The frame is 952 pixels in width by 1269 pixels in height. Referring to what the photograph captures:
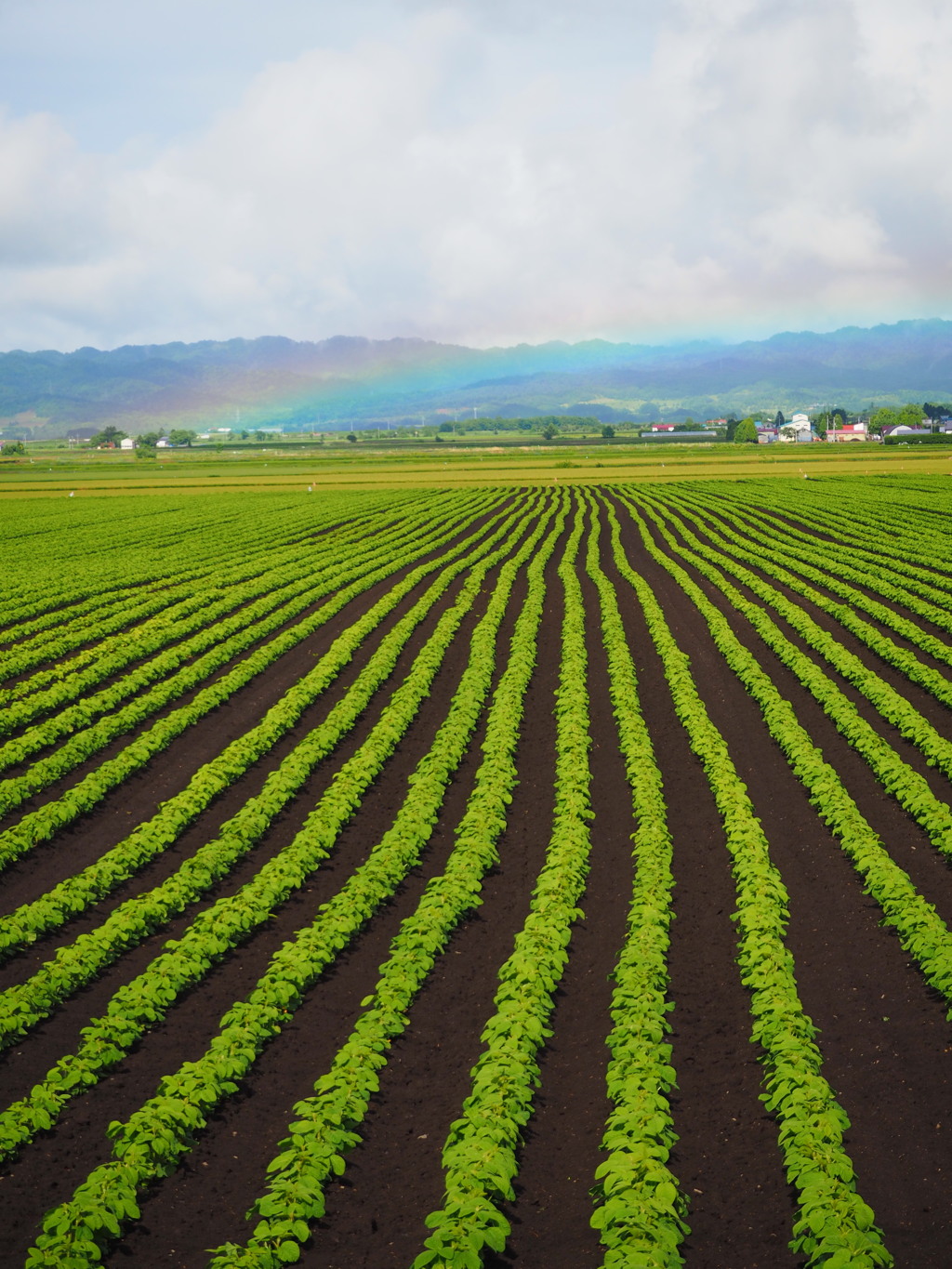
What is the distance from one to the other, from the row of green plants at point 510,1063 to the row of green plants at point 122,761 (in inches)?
324

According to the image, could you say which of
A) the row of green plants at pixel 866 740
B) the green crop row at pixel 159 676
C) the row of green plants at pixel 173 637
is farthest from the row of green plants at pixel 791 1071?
the row of green plants at pixel 173 637

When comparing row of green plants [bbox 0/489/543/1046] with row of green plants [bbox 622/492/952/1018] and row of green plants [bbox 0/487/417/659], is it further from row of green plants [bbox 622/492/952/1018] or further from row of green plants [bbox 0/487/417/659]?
row of green plants [bbox 0/487/417/659]

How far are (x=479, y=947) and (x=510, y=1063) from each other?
2995 mm

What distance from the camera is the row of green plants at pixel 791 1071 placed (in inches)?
280

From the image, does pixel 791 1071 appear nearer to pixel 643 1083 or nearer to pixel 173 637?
pixel 643 1083

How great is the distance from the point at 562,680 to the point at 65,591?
22.6 metres

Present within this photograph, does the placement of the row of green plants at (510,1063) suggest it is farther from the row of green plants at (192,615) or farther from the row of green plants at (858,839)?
the row of green plants at (192,615)

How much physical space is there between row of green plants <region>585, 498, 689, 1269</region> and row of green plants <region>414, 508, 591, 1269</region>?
0.80m

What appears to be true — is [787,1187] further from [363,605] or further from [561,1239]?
[363,605]

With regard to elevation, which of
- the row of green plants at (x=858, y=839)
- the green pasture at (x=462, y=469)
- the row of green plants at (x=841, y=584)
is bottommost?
the row of green plants at (x=858, y=839)

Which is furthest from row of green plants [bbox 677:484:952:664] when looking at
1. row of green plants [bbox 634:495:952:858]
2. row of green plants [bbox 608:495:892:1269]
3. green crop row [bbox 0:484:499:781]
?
green crop row [bbox 0:484:499:781]

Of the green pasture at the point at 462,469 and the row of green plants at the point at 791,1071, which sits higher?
the green pasture at the point at 462,469

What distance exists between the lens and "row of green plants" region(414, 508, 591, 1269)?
23.8 ft

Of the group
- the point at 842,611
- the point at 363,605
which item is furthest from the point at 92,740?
the point at 842,611
